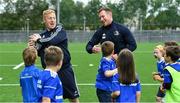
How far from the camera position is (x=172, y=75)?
6.10 m

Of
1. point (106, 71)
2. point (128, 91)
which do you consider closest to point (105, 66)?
point (106, 71)

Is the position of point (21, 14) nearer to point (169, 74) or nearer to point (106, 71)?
point (106, 71)

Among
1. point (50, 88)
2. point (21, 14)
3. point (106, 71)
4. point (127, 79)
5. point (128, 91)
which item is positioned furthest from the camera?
point (21, 14)

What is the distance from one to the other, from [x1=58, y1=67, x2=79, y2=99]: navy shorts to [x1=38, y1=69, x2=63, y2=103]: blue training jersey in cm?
260

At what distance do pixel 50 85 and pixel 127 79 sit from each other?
3.38 feet

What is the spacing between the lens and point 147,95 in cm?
1124

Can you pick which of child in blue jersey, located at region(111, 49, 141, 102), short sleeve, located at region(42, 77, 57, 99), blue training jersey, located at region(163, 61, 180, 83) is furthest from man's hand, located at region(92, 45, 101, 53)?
short sleeve, located at region(42, 77, 57, 99)

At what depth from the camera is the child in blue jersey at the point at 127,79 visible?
19.3ft

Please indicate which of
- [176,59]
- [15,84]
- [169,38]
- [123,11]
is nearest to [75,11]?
[123,11]

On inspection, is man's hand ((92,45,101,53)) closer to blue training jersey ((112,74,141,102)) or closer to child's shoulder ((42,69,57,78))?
blue training jersey ((112,74,141,102))

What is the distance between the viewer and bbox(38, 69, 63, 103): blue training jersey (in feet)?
17.8

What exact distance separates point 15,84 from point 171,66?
7.95 metres

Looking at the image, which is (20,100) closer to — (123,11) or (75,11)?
(123,11)

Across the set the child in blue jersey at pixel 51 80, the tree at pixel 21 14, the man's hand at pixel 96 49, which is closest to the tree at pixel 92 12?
the tree at pixel 21 14
